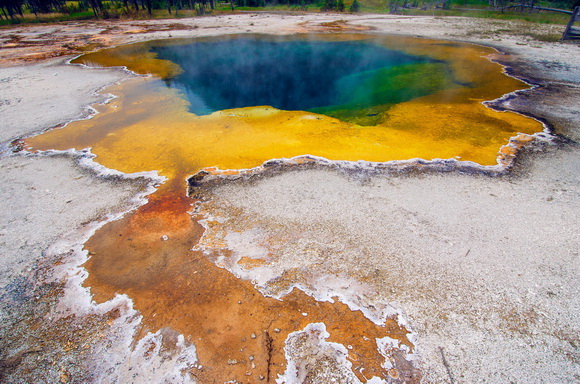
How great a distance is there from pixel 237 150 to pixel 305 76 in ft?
24.5

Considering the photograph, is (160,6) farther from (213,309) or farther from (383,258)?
(383,258)

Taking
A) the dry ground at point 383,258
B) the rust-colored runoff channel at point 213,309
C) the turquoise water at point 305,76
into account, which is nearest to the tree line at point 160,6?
the turquoise water at point 305,76

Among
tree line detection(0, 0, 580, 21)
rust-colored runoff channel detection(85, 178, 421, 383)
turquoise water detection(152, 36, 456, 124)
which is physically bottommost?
rust-colored runoff channel detection(85, 178, 421, 383)

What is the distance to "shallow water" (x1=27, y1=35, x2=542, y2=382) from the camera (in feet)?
9.77

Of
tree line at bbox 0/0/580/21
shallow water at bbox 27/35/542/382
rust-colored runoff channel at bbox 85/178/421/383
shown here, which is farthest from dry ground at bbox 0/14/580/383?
tree line at bbox 0/0/580/21

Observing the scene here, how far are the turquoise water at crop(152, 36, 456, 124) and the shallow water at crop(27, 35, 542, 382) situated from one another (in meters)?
0.14

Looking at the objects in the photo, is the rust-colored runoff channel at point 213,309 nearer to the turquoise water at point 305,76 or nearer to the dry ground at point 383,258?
the dry ground at point 383,258

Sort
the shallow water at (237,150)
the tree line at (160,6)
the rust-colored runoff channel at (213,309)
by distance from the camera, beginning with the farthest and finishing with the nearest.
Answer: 1. the tree line at (160,6)
2. the shallow water at (237,150)
3. the rust-colored runoff channel at (213,309)

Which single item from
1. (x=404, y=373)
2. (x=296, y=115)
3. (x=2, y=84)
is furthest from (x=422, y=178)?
(x=2, y=84)

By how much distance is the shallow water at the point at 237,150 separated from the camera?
2977mm

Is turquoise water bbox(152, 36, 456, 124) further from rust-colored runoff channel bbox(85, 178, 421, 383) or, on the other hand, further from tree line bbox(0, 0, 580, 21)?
→ tree line bbox(0, 0, 580, 21)

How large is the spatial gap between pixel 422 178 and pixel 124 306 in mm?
4875

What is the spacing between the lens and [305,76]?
12.3 m

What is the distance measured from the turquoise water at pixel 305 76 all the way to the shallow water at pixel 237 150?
0.14 meters
